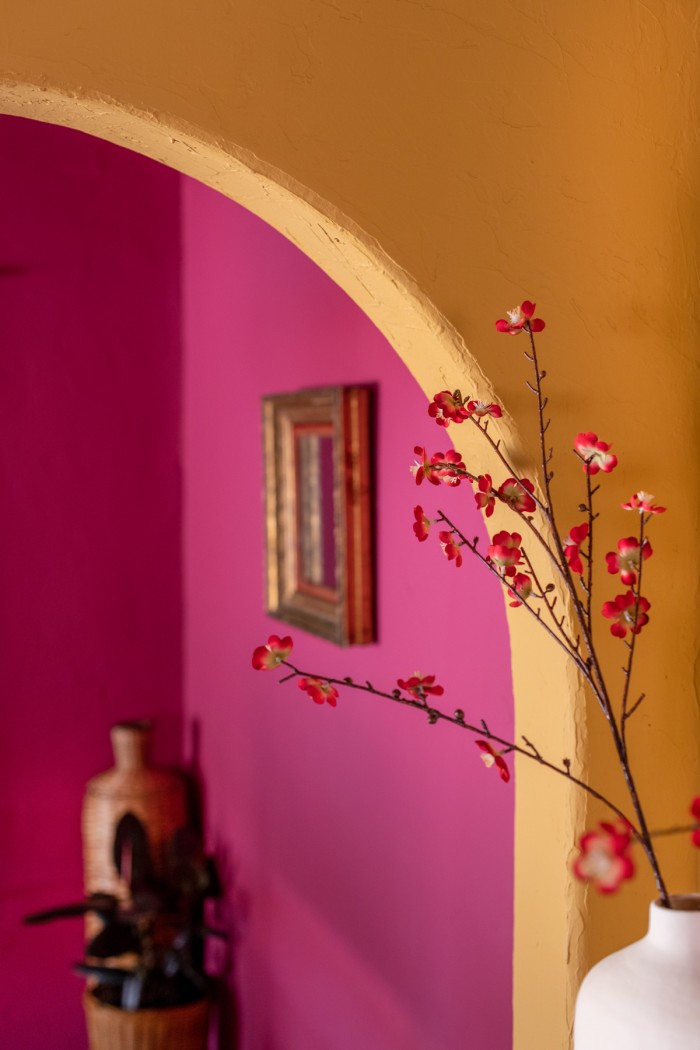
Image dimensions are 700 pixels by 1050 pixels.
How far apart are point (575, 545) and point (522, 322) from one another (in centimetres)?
21

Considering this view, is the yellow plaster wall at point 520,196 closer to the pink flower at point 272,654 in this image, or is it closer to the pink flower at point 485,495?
the pink flower at point 485,495

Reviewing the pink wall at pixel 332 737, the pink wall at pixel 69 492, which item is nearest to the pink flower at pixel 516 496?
the pink wall at pixel 332 737

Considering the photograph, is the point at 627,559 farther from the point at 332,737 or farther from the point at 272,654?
the point at 332,737

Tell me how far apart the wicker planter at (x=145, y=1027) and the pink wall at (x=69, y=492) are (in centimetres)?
43

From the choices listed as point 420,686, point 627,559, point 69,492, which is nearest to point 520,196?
point 627,559

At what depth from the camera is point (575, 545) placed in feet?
3.60

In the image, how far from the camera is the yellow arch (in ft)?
3.57

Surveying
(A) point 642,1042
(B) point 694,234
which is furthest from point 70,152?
(A) point 642,1042

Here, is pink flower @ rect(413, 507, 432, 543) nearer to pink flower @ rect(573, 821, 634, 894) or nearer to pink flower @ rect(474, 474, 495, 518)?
pink flower @ rect(474, 474, 495, 518)

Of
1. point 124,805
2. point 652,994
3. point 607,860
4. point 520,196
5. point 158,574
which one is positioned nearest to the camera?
point 607,860

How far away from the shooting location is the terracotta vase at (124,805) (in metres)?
2.91

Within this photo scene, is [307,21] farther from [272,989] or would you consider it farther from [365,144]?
[272,989]

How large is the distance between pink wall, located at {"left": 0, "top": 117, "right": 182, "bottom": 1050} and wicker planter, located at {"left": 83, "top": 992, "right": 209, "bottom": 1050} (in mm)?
426

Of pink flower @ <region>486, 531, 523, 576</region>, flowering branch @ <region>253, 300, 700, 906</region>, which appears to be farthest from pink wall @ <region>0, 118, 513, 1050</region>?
pink flower @ <region>486, 531, 523, 576</region>
